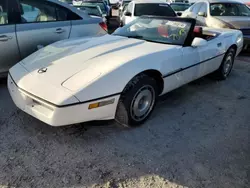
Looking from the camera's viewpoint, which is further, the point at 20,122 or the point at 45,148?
the point at 20,122

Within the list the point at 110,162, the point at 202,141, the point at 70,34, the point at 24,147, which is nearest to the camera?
the point at 110,162

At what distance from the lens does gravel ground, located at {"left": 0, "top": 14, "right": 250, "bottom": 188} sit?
7.36ft

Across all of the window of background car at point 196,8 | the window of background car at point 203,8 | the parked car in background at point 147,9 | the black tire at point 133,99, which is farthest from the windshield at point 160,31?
the window of background car at point 196,8

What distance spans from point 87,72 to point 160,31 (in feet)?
5.34

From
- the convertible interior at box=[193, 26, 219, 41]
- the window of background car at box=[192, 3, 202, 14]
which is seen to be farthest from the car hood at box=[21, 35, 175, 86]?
the window of background car at box=[192, 3, 202, 14]

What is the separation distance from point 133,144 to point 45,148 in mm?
936

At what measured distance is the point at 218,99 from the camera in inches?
160

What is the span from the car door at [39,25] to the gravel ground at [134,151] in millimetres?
1002

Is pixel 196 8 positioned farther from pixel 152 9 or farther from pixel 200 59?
pixel 200 59

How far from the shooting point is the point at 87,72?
2.68 m

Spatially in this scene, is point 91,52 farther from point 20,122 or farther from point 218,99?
point 218,99

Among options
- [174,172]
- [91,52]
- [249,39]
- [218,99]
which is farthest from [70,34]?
[249,39]

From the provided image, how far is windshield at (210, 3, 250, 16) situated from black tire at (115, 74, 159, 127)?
20.0 feet

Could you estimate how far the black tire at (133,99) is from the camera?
111 inches
